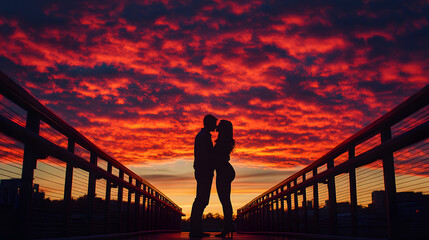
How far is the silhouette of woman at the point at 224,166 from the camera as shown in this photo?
743 cm

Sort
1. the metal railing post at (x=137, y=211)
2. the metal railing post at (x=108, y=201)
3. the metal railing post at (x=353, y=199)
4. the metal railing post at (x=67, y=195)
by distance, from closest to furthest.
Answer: the metal railing post at (x=67, y=195) → the metal railing post at (x=353, y=199) → the metal railing post at (x=108, y=201) → the metal railing post at (x=137, y=211)

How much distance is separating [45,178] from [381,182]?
3356mm

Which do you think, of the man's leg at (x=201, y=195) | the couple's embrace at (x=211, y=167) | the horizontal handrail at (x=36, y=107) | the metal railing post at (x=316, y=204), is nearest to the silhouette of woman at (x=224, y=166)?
the couple's embrace at (x=211, y=167)

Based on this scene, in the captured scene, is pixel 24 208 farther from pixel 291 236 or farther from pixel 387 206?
pixel 291 236

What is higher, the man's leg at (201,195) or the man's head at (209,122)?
the man's head at (209,122)

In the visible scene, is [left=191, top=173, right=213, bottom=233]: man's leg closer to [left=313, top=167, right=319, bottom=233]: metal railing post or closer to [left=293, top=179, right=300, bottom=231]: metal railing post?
[left=313, top=167, right=319, bottom=233]: metal railing post

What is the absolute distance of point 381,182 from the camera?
178 inches

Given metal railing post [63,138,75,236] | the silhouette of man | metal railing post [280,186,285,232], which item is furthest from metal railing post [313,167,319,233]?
metal railing post [63,138,75,236]

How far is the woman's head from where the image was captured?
743cm

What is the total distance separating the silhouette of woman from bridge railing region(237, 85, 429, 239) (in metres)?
1.41

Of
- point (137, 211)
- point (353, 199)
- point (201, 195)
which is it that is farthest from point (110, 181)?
point (353, 199)

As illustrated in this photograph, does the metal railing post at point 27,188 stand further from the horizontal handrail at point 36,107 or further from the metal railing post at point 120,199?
the metal railing post at point 120,199

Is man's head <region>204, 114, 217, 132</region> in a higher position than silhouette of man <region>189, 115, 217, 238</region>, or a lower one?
higher

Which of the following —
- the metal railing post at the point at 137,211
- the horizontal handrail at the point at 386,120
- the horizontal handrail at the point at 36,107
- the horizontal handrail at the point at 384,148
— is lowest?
the metal railing post at the point at 137,211
